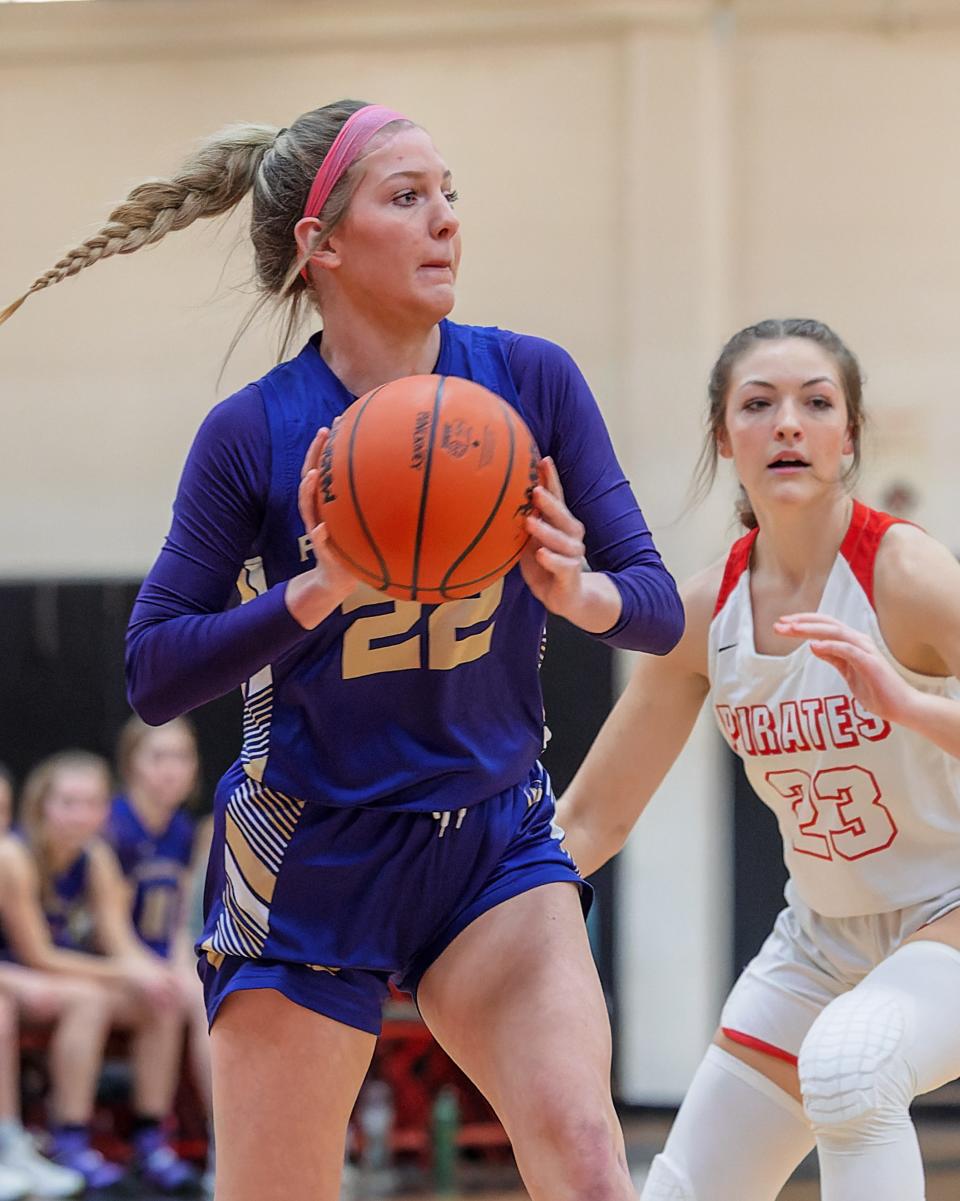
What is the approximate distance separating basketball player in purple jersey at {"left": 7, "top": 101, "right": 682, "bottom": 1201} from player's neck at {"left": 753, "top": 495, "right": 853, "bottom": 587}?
0.66 metres

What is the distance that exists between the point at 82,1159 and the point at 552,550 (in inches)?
189

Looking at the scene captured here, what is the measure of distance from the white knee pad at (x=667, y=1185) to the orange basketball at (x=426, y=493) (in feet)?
4.15

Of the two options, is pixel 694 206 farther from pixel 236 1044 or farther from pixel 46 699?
pixel 236 1044

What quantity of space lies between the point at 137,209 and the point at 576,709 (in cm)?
483

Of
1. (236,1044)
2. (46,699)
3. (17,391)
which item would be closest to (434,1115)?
(46,699)

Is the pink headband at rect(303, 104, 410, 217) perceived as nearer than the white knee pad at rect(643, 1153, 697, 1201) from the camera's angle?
Yes

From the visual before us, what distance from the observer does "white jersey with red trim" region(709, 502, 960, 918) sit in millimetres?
2889

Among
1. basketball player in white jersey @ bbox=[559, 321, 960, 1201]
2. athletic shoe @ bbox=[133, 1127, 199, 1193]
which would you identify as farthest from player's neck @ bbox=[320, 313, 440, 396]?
athletic shoe @ bbox=[133, 1127, 199, 1193]

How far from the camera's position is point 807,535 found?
304 centimetres

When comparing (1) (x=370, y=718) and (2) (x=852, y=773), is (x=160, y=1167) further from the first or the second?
(1) (x=370, y=718)

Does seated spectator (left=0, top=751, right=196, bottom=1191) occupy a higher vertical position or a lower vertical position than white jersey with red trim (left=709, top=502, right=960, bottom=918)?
lower

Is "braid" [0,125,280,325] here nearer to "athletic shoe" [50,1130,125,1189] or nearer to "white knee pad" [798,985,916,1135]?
"white knee pad" [798,985,916,1135]

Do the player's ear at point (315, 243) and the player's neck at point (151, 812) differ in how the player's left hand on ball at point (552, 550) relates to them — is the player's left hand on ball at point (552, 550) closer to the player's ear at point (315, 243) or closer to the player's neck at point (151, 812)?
the player's ear at point (315, 243)

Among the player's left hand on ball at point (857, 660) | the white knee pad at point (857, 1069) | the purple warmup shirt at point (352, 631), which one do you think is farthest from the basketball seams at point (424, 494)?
the white knee pad at point (857, 1069)
